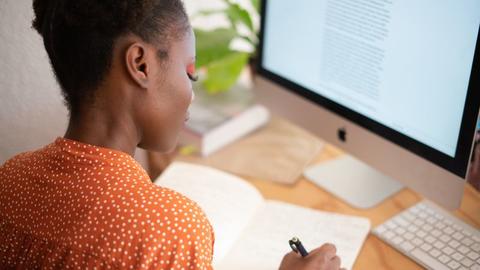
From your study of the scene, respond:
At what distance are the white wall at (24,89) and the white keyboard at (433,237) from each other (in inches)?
23.3

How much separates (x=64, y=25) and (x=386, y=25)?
474 millimetres

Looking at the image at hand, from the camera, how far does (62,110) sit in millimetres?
993

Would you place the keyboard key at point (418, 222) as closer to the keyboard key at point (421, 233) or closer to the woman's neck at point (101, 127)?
the keyboard key at point (421, 233)

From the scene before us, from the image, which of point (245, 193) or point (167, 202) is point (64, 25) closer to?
point (167, 202)

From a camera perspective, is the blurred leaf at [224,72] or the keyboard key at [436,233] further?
the blurred leaf at [224,72]

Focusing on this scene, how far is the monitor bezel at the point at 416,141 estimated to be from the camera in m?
0.76

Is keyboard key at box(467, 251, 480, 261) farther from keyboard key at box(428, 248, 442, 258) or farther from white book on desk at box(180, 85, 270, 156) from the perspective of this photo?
white book on desk at box(180, 85, 270, 156)

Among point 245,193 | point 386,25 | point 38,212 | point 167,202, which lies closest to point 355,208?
point 245,193

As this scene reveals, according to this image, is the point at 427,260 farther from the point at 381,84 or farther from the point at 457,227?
the point at 381,84

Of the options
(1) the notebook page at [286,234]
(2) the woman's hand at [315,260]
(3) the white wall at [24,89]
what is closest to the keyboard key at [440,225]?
(1) the notebook page at [286,234]

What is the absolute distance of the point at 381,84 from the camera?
0.89 meters

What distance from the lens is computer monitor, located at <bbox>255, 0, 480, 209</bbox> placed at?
2.57ft

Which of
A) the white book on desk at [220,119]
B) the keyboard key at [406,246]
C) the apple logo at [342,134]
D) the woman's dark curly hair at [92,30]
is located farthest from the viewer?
the white book on desk at [220,119]

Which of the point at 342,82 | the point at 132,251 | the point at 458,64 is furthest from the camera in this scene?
the point at 342,82
